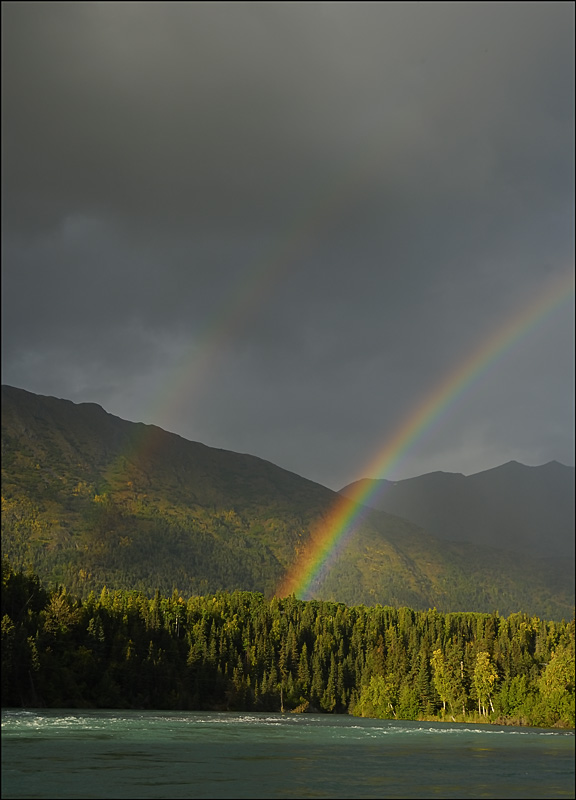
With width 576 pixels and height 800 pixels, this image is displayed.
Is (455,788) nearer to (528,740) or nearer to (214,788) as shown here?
(214,788)

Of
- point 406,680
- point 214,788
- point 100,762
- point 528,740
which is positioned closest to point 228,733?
point 528,740

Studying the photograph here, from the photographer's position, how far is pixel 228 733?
113 metres

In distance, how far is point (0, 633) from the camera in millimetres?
164125

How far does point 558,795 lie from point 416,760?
73.5ft

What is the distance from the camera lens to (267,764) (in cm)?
7531

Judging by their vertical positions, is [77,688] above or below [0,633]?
below

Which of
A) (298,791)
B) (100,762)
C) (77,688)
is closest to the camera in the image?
(298,791)

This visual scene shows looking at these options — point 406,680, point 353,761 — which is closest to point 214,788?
point 353,761

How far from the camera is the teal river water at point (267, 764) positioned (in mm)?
59875

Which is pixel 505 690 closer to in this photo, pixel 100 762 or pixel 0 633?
pixel 0 633

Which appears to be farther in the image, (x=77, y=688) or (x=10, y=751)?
(x=77, y=688)

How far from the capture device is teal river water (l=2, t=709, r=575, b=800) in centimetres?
5988

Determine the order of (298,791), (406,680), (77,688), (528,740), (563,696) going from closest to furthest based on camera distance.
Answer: (298,791) → (528,740) → (563,696) → (77,688) → (406,680)

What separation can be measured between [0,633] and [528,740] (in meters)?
96.6
